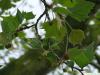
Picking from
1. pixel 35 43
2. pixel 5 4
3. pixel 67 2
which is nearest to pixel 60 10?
pixel 67 2

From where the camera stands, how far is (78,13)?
3.98 ft

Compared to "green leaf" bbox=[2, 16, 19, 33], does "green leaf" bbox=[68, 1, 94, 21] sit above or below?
above

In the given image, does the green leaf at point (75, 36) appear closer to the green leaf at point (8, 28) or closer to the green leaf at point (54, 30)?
the green leaf at point (54, 30)

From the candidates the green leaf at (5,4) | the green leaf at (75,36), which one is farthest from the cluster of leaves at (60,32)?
the green leaf at (5,4)

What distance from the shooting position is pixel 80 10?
1.23 meters

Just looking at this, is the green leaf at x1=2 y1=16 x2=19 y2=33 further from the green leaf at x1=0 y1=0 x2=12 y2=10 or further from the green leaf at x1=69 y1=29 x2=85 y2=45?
the green leaf at x1=0 y1=0 x2=12 y2=10

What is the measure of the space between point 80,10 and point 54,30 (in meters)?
0.13

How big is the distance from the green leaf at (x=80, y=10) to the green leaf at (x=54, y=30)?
0.08 m

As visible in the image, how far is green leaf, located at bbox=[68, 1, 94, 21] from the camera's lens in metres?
1.21

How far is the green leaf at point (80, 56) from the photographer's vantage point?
1.21 meters

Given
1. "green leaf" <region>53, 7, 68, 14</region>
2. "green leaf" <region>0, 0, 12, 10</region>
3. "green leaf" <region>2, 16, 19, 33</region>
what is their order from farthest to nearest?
1. "green leaf" <region>0, 0, 12, 10</region>
2. "green leaf" <region>2, 16, 19, 33</region>
3. "green leaf" <region>53, 7, 68, 14</region>

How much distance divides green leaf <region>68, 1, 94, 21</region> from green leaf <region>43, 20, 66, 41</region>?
0.08 meters

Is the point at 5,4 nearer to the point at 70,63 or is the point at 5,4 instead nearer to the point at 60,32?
the point at 60,32

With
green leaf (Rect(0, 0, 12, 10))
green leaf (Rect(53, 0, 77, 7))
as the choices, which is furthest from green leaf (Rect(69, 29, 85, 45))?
green leaf (Rect(0, 0, 12, 10))
